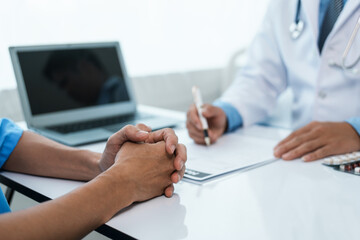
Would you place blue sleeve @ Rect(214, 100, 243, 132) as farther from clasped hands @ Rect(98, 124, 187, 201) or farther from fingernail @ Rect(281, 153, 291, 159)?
clasped hands @ Rect(98, 124, 187, 201)

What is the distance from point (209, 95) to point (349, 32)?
1166mm

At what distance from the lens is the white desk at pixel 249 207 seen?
23.0 inches

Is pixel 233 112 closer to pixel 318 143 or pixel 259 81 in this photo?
pixel 259 81

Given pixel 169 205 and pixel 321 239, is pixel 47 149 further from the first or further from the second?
pixel 321 239

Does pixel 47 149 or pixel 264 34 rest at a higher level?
pixel 264 34

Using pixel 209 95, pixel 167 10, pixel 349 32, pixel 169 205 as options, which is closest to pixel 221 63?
pixel 209 95

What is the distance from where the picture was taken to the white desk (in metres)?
0.58

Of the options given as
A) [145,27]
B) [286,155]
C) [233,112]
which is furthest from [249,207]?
[145,27]

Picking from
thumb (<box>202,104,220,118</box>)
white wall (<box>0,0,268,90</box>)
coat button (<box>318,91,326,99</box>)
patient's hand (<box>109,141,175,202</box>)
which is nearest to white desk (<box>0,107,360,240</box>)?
patient's hand (<box>109,141,175,202</box>)

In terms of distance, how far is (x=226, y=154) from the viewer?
0.99m

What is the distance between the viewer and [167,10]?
6.65 feet

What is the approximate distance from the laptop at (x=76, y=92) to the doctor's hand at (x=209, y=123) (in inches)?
6.1

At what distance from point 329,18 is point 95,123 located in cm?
85

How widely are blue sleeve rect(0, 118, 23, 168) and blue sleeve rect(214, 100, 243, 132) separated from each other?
0.62 meters
